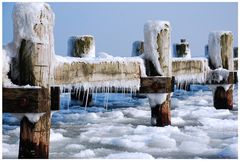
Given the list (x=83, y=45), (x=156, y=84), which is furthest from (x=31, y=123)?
(x=83, y=45)

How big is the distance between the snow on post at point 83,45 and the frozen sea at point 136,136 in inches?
49.0

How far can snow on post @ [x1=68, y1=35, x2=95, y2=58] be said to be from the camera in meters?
7.81

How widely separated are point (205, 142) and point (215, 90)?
3649 millimetres

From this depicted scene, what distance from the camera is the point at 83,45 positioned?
25.6 feet

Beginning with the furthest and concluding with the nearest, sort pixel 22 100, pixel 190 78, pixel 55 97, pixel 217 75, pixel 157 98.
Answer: pixel 217 75
pixel 190 78
pixel 157 98
pixel 55 97
pixel 22 100

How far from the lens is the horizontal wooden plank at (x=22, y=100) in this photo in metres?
4.05

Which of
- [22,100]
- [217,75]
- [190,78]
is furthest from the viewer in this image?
[217,75]

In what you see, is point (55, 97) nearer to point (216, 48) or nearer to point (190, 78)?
point (190, 78)

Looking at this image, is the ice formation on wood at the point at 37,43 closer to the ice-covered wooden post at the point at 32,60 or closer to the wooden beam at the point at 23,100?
the ice-covered wooden post at the point at 32,60

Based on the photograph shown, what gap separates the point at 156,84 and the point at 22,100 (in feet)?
9.10

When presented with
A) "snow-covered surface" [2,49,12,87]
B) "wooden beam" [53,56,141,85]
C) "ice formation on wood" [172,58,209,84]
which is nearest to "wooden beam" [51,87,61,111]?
"wooden beam" [53,56,141,85]

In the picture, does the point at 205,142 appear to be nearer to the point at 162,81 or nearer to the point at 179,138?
the point at 179,138

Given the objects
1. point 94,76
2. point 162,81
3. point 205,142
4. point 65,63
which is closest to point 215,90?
point 162,81

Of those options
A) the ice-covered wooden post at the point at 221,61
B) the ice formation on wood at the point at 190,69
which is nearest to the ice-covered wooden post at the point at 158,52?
the ice formation on wood at the point at 190,69
